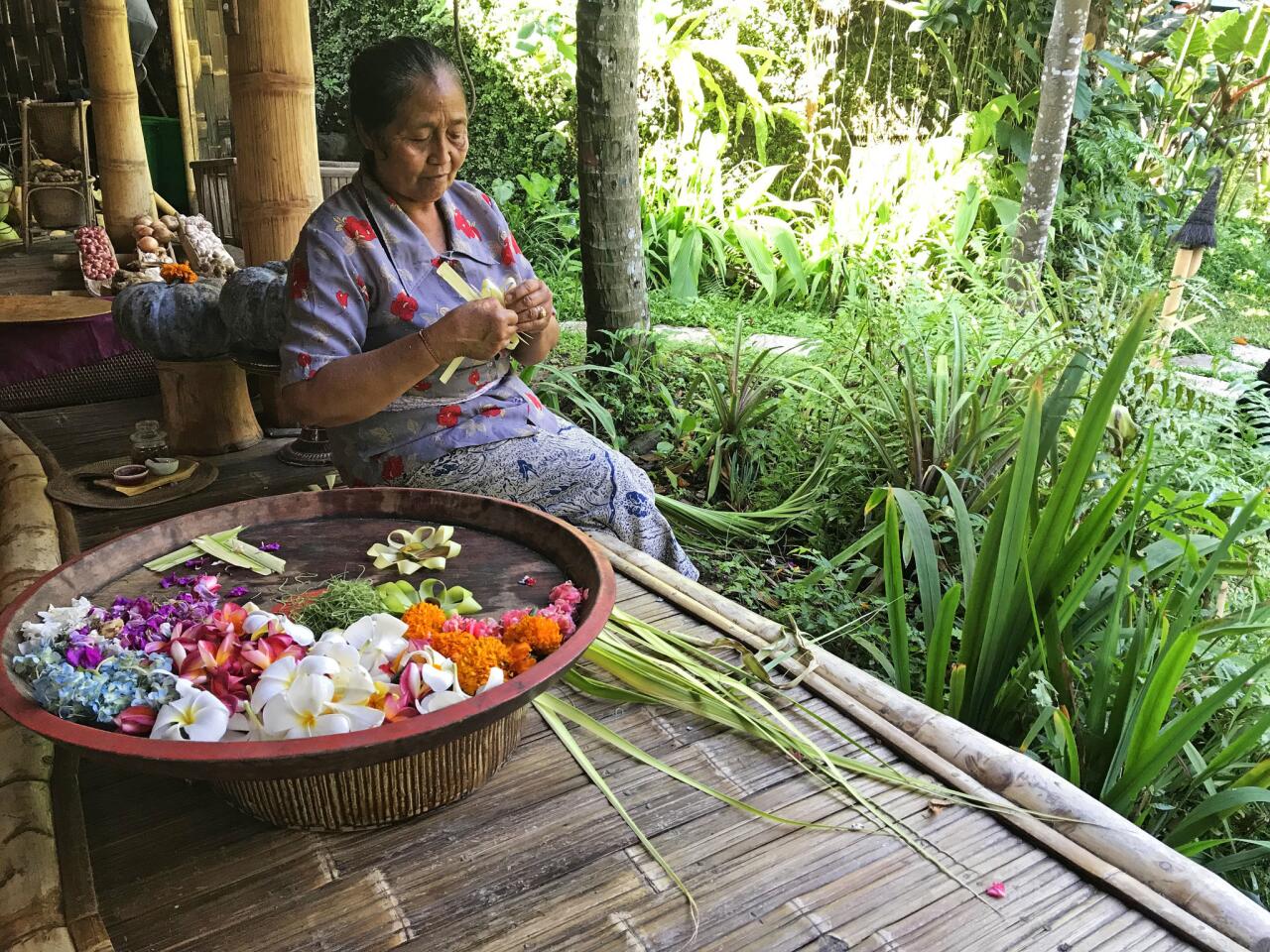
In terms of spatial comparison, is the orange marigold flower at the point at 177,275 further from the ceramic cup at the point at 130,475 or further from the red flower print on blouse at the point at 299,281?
the red flower print on blouse at the point at 299,281

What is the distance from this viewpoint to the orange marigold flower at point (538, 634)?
1.27m

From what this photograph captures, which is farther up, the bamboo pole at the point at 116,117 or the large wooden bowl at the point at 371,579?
the bamboo pole at the point at 116,117

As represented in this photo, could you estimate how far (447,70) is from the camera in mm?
1831

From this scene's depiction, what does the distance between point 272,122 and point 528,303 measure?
1512mm

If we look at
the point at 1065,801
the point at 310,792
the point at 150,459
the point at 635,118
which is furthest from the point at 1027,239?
the point at 310,792

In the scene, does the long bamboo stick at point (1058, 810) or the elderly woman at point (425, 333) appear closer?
the long bamboo stick at point (1058, 810)

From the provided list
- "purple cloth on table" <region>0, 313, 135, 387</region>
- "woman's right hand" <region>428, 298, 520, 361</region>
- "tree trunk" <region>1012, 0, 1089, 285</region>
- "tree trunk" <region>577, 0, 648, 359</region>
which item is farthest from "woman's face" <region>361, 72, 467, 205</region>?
"tree trunk" <region>1012, 0, 1089, 285</region>

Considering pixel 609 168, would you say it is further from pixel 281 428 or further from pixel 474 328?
pixel 474 328

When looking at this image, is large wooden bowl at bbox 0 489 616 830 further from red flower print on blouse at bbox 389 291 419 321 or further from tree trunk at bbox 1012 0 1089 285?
tree trunk at bbox 1012 0 1089 285

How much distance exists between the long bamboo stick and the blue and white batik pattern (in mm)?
411

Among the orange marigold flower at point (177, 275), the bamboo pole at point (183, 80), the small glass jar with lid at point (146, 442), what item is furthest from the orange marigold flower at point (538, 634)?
the bamboo pole at point (183, 80)

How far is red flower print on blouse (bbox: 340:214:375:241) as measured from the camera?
1905 mm

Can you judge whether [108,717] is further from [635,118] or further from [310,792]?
[635,118]

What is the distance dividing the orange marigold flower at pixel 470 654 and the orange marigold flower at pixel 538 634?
3 centimetres
